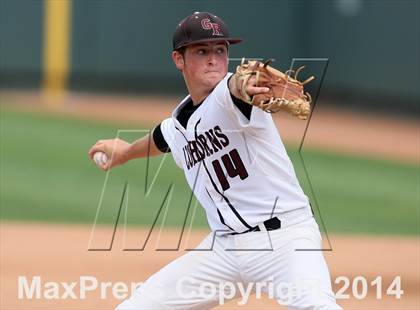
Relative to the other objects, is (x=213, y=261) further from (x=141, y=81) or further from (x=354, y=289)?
(x=141, y=81)

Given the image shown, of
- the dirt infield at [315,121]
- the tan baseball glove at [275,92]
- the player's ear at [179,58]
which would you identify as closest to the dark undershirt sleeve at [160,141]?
the player's ear at [179,58]

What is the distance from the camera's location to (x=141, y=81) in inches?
870

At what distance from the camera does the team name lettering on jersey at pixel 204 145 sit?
491 centimetres

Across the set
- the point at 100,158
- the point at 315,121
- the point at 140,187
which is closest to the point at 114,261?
the point at 100,158

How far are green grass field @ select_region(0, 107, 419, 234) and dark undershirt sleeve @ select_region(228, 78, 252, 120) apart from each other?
592 cm

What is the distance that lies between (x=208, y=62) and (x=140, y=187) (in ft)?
25.0

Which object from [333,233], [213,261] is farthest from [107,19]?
[213,261]

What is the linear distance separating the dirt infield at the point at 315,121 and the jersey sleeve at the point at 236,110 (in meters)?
10.9

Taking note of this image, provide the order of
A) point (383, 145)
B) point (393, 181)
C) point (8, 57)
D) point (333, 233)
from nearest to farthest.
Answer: point (333, 233) < point (393, 181) < point (383, 145) < point (8, 57)

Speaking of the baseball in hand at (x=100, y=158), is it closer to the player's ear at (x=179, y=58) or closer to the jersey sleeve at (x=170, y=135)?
the jersey sleeve at (x=170, y=135)

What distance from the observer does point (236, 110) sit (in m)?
4.68

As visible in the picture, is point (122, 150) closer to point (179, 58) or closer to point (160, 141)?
point (160, 141)

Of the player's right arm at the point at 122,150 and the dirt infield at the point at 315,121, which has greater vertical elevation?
the player's right arm at the point at 122,150

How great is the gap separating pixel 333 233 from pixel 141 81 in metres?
12.5
